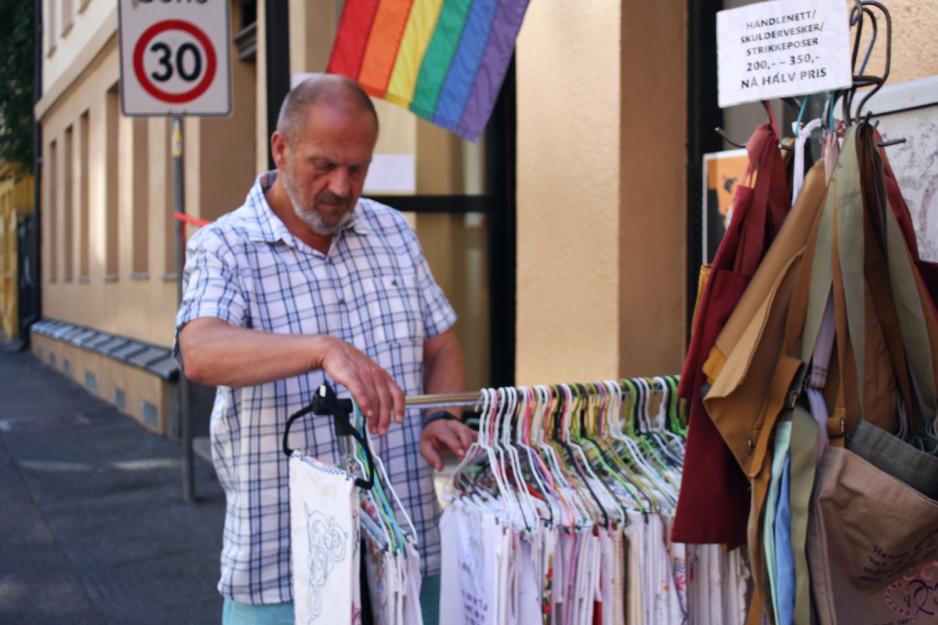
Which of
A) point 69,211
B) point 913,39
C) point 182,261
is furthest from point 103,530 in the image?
point 69,211

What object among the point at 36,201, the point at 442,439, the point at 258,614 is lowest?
the point at 258,614

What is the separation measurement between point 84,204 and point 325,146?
1587 cm

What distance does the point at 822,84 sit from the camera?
6.95 ft

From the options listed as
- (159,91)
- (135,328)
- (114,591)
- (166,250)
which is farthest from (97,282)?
(114,591)

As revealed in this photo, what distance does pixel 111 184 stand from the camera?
15.0m

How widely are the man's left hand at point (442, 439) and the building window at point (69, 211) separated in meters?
16.9

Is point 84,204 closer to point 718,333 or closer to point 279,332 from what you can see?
point 279,332

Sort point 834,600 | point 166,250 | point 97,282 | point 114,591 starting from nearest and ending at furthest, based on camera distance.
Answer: point 834,600
point 114,591
point 166,250
point 97,282

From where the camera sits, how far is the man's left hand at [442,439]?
258cm

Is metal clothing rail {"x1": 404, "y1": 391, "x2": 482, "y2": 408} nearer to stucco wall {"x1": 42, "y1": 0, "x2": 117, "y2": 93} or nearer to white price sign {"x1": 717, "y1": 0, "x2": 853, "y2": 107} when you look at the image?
white price sign {"x1": 717, "y1": 0, "x2": 853, "y2": 107}

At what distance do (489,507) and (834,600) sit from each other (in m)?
0.67

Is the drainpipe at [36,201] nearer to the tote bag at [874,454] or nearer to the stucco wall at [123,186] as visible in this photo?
the stucco wall at [123,186]

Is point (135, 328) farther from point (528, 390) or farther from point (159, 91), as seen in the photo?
point (528, 390)

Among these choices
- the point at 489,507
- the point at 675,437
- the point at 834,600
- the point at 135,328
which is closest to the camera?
the point at 834,600
